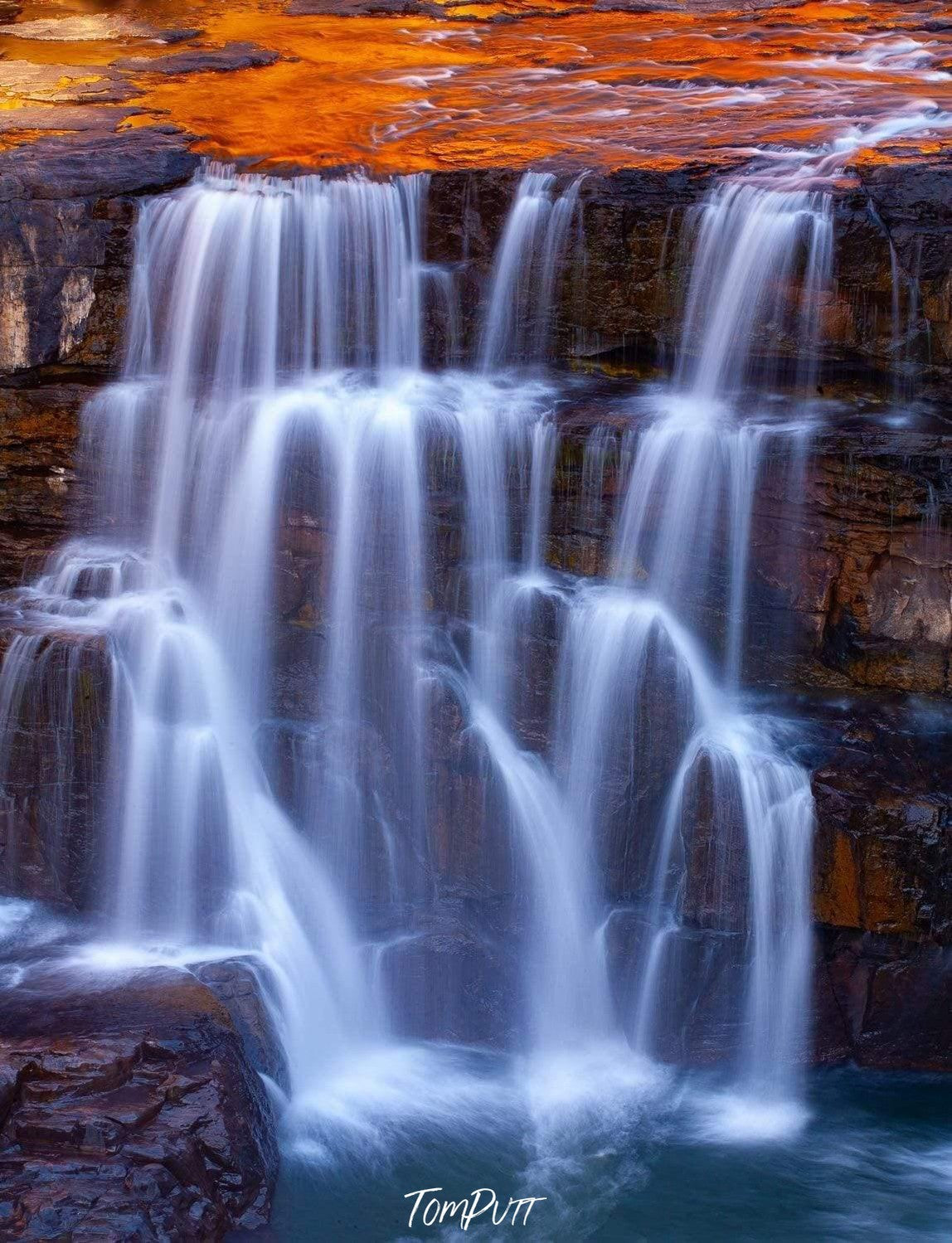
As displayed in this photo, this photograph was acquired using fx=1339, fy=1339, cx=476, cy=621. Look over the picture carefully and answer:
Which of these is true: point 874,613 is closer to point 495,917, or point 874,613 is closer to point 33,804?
point 495,917

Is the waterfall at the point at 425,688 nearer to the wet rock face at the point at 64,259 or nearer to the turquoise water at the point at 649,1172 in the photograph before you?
the turquoise water at the point at 649,1172

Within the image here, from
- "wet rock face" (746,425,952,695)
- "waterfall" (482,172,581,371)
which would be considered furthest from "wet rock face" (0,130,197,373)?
"wet rock face" (746,425,952,695)

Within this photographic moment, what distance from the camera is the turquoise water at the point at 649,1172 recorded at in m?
7.56

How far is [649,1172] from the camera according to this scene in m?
8.01

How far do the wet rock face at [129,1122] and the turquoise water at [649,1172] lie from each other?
44 centimetres

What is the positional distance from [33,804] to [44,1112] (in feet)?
9.22

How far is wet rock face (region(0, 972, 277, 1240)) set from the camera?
22.0 feet

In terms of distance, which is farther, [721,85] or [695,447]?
[721,85]

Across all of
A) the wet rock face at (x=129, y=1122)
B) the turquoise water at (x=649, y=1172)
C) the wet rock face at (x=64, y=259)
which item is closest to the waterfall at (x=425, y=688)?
the turquoise water at (x=649, y=1172)

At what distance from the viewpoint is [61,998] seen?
→ 7.99 m

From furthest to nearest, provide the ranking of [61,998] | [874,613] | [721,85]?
[721,85], [874,613], [61,998]

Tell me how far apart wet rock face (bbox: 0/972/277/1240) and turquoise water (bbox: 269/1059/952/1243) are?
437 millimetres

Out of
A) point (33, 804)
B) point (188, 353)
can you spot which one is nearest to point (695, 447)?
point (188, 353)

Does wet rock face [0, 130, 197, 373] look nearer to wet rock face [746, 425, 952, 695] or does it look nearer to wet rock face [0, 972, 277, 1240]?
wet rock face [0, 972, 277, 1240]
